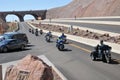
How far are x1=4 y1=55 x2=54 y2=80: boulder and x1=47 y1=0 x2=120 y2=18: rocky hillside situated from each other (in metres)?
85.5

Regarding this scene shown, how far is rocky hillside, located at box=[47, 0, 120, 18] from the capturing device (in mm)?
101794

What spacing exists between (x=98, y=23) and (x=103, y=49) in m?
50.7

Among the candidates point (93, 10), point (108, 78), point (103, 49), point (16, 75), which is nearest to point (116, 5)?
point (93, 10)

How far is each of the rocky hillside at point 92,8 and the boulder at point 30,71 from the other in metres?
85.5

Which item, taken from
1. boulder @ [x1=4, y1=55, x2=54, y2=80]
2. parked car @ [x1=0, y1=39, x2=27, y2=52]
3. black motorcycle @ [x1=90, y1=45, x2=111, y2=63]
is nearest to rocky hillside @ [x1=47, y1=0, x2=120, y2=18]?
parked car @ [x1=0, y1=39, x2=27, y2=52]

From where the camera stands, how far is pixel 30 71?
962cm

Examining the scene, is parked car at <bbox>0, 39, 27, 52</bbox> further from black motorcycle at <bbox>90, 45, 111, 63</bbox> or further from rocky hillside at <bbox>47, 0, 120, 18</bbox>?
rocky hillside at <bbox>47, 0, 120, 18</bbox>

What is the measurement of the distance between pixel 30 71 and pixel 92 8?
115383mm

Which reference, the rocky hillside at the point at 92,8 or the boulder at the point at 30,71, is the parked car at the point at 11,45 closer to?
the boulder at the point at 30,71

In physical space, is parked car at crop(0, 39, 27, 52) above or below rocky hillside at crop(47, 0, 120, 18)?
below

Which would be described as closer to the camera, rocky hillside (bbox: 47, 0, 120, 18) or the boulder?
the boulder

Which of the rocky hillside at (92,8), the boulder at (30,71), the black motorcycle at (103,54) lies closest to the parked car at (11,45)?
the black motorcycle at (103,54)

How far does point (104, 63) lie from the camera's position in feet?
73.8

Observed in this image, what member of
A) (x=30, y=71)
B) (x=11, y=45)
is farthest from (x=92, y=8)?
(x=30, y=71)
